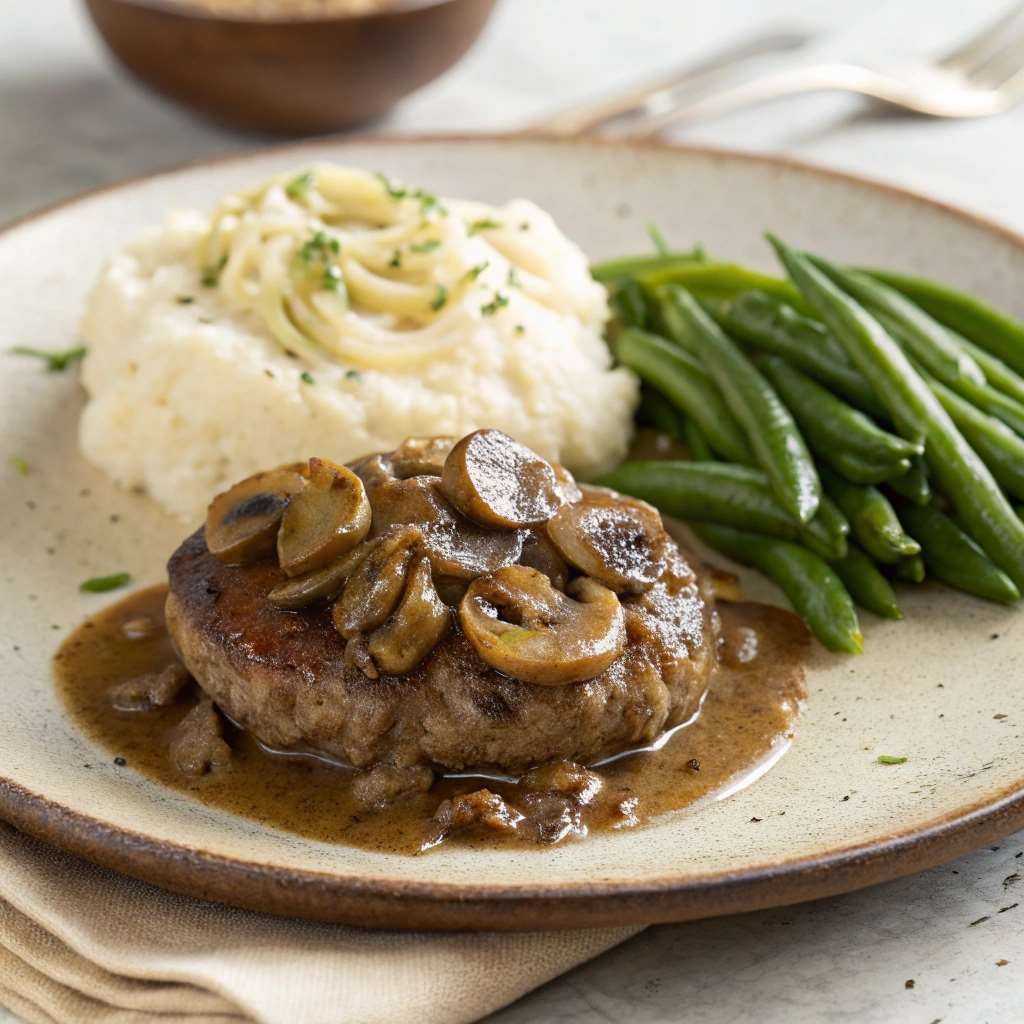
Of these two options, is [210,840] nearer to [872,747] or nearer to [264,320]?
[872,747]

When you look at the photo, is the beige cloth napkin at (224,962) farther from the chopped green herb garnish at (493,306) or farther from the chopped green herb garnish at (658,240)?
the chopped green herb garnish at (658,240)

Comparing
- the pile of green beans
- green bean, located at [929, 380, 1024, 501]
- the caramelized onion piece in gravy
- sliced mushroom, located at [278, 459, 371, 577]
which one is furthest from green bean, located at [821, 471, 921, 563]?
the caramelized onion piece in gravy

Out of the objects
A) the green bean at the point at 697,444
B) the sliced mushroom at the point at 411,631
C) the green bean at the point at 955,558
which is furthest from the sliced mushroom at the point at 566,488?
the green bean at the point at 955,558

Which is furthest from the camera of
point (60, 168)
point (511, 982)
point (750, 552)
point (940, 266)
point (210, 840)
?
point (60, 168)

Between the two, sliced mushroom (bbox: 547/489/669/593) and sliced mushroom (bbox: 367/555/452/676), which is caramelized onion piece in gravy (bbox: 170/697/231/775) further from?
sliced mushroom (bbox: 547/489/669/593)

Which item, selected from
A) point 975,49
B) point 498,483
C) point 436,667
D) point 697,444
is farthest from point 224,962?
point 975,49

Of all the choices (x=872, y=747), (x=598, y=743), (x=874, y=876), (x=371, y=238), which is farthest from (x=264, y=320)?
(x=874, y=876)

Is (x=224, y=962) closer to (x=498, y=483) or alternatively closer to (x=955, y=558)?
(x=498, y=483)
